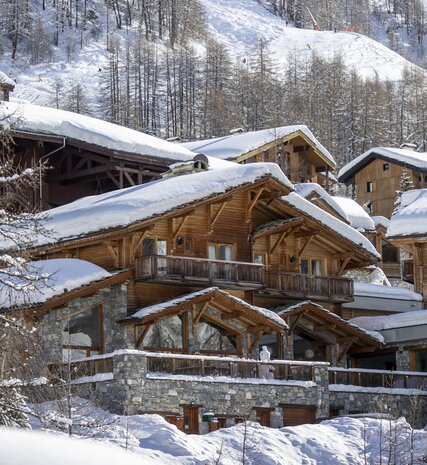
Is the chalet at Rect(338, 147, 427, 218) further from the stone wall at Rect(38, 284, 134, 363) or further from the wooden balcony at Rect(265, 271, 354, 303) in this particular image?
the stone wall at Rect(38, 284, 134, 363)

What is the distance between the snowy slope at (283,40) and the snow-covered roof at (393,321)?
109m

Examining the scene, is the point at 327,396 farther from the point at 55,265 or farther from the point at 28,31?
the point at 28,31

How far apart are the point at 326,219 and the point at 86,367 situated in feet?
40.0

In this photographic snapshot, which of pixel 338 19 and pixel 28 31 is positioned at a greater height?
pixel 338 19

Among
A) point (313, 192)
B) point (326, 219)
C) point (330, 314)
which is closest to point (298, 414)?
point (330, 314)

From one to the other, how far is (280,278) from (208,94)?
86.1 m

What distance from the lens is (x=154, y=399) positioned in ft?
80.8

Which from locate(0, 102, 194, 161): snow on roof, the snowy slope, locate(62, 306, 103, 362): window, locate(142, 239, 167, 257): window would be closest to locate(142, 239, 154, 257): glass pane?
locate(142, 239, 167, 257): window

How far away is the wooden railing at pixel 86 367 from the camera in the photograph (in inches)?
965

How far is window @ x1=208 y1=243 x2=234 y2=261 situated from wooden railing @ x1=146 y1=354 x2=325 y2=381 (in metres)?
5.22

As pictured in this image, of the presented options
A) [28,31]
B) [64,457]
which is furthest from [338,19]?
[64,457]

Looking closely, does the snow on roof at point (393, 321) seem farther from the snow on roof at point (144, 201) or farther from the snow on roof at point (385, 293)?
the snow on roof at point (144, 201)

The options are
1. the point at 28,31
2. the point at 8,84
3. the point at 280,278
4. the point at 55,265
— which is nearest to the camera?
the point at 55,265

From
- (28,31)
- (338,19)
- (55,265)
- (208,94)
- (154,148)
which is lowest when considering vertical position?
(55,265)
